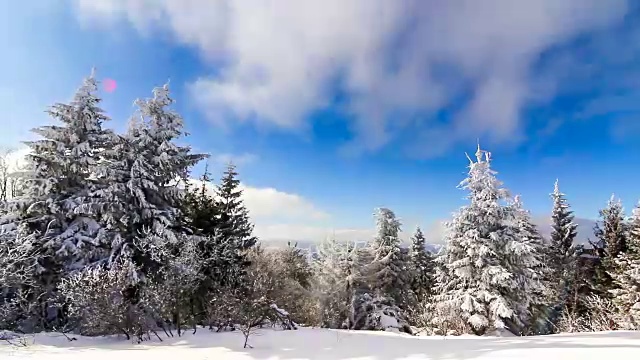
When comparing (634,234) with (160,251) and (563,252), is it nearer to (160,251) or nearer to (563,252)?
(563,252)

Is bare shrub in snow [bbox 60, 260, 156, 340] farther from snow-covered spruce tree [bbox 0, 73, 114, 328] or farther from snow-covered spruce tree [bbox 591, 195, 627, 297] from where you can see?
snow-covered spruce tree [bbox 591, 195, 627, 297]

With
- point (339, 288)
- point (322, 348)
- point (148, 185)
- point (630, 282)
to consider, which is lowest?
point (322, 348)

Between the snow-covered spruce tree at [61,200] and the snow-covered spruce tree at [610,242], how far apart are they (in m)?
28.0

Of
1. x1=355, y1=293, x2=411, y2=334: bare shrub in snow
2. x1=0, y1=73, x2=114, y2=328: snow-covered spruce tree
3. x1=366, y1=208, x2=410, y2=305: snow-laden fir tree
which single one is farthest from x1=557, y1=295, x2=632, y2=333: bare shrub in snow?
x1=0, y1=73, x2=114, y2=328: snow-covered spruce tree

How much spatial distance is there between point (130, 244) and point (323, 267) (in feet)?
58.5

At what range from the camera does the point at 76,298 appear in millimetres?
11086

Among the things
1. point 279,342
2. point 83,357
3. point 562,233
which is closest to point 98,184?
point 83,357

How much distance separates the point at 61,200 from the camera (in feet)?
47.5

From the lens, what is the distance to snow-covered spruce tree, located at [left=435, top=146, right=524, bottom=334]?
16.7 metres

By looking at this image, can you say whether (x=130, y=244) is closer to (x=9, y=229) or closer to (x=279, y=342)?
(x=9, y=229)

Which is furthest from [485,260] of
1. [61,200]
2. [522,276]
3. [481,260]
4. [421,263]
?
[61,200]

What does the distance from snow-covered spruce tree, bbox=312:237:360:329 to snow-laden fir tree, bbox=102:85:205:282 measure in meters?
14.3

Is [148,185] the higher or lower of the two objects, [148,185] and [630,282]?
the higher

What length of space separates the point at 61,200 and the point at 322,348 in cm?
1175
